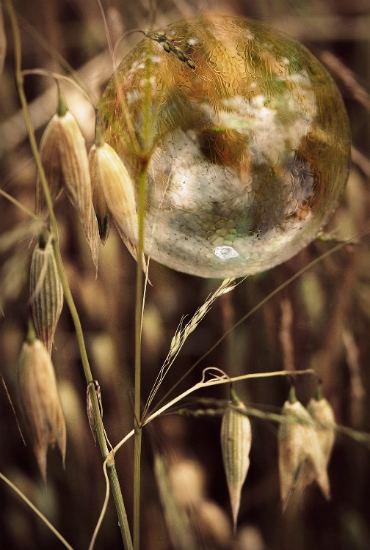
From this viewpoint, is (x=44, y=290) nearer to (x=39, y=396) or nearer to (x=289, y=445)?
(x=39, y=396)

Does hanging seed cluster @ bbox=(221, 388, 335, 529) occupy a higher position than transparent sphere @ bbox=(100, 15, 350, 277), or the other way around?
transparent sphere @ bbox=(100, 15, 350, 277)

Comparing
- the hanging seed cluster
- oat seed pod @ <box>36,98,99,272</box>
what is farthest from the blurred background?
oat seed pod @ <box>36,98,99,272</box>

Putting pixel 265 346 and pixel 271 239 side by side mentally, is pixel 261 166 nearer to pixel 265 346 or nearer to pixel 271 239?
pixel 271 239

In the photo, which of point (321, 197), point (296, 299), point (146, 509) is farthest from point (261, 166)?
point (146, 509)

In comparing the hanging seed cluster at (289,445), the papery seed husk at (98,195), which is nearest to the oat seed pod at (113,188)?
the papery seed husk at (98,195)

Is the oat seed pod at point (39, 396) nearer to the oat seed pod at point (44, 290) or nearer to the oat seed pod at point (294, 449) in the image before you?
the oat seed pod at point (44, 290)

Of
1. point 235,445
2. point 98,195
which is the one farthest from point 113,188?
point 235,445

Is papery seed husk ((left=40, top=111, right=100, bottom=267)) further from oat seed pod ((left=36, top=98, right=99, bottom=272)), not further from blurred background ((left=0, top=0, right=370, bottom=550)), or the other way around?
blurred background ((left=0, top=0, right=370, bottom=550))
